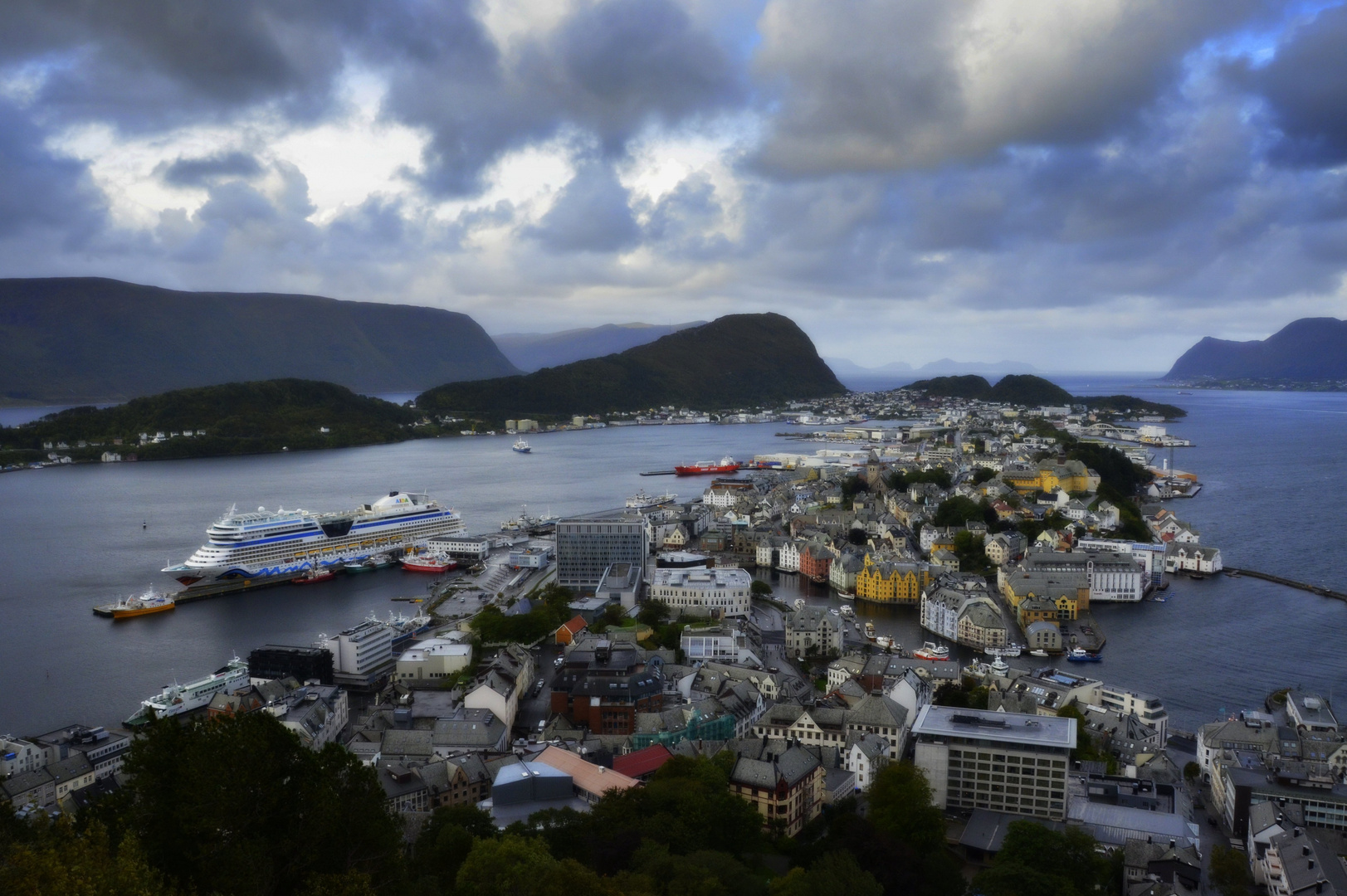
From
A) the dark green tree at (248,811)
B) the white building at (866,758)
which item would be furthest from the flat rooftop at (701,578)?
the dark green tree at (248,811)

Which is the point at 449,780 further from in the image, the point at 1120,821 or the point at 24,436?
the point at 24,436

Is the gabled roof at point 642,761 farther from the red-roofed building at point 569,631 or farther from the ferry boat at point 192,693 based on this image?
the ferry boat at point 192,693

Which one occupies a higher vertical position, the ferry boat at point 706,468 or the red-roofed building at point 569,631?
the ferry boat at point 706,468

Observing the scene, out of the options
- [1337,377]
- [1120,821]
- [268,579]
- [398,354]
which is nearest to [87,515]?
[268,579]

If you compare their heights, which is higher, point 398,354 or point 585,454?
point 398,354

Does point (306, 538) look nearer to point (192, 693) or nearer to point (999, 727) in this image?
A: point (192, 693)

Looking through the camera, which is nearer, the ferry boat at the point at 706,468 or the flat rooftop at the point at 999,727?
the flat rooftop at the point at 999,727

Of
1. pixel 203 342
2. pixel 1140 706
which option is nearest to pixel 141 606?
pixel 1140 706
